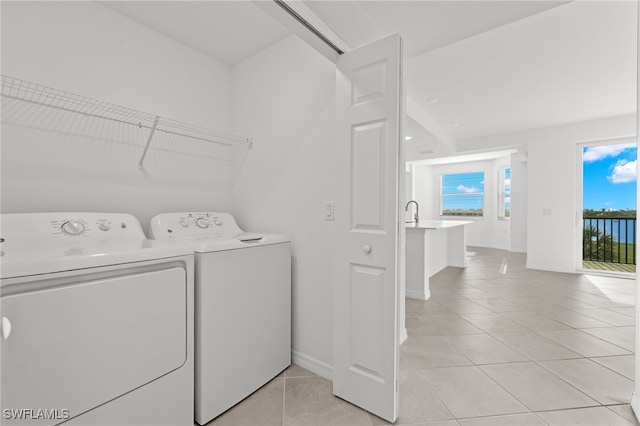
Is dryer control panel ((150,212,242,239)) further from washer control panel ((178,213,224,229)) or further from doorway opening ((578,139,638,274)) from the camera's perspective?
doorway opening ((578,139,638,274))

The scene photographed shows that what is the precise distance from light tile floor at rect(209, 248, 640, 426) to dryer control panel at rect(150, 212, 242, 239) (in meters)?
1.10

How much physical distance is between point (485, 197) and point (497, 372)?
23.0ft

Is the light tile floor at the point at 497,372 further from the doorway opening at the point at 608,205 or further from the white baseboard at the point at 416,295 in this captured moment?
the doorway opening at the point at 608,205

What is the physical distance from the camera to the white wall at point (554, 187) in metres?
4.62

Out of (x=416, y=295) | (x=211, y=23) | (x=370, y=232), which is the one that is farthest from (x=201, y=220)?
(x=416, y=295)

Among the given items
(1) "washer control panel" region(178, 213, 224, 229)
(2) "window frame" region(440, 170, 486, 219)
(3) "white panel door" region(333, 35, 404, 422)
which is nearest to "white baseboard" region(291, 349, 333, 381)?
(3) "white panel door" region(333, 35, 404, 422)

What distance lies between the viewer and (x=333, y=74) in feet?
5.82

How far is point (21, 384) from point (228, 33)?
7.19 ft

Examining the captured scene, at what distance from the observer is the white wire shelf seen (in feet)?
4.76

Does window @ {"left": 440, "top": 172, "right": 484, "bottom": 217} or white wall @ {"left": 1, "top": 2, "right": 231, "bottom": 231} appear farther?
window @ {"left": 440, "top": 172, "right": 484, "bottom": 217}

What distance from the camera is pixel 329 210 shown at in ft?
5.85

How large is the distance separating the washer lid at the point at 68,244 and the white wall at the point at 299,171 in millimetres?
808

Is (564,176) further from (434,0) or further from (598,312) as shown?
(434,0)

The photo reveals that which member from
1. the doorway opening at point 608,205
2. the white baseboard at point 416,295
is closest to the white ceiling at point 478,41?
the doorway opening at point 608,205
